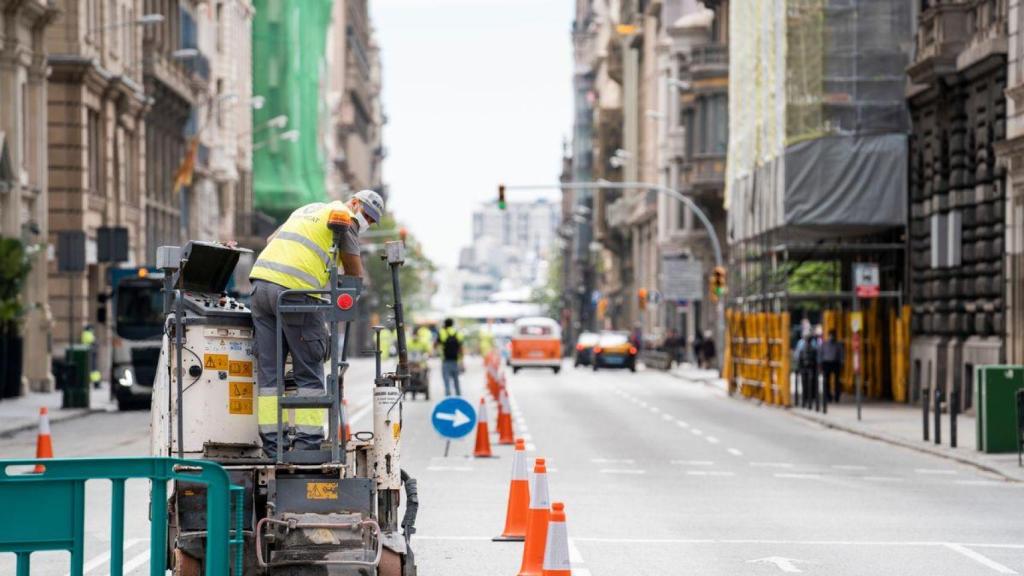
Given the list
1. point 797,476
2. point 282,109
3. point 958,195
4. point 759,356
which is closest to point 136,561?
point 797,476

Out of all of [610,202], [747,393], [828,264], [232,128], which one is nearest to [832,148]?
[747,393]

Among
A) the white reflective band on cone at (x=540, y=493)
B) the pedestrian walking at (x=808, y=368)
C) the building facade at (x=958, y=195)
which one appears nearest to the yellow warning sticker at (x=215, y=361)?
the white reflective band on cone at (x=540, y=493)

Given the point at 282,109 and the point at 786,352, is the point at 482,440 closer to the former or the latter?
the point at 786,352

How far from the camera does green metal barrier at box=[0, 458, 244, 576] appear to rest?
9.21 metres

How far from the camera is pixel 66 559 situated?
1390 cm

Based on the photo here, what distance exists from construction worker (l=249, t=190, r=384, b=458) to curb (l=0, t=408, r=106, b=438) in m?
19.8

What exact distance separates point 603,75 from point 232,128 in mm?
53055

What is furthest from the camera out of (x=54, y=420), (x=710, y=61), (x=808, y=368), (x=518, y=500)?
(x=710, y=61)

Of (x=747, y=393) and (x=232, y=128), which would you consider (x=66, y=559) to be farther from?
(x=232, y=128)

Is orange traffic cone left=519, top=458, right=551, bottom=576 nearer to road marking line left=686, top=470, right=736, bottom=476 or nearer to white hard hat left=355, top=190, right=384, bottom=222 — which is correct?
white hard hat left=355, top=190, right=384, bottom=222

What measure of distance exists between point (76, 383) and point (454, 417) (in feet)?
57.1

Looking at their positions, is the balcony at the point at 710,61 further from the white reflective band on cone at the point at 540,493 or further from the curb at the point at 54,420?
the white reflective band on cone at the point at 540,493

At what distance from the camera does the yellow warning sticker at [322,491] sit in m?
10.9

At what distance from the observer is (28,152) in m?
47.2
